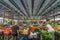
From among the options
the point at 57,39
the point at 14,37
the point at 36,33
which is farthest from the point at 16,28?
the point at 57,39

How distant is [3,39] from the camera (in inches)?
151

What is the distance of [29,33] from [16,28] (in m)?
0.46

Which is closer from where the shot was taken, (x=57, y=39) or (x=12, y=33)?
(x=57, y=39)

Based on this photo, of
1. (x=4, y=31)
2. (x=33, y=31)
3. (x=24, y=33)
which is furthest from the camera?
(x=33, y=31)

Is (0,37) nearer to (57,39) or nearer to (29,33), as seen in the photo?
(29,33)

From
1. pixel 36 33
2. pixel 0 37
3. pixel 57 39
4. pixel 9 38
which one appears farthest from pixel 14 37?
pixel 57 39

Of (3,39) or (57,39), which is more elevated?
(57,39)

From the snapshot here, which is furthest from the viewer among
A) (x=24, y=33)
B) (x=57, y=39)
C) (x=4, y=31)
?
(x=24, y=33)

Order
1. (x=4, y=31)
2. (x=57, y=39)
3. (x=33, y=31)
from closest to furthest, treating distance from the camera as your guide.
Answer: (x=57, y=39) < (x=4, y=31) < (x=33, y=31)

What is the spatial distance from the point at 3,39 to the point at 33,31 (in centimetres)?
79

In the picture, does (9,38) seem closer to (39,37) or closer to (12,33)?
(12,33)

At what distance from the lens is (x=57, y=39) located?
1881 millimetres

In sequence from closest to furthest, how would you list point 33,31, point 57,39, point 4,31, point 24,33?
point 57,39, point 4,31, point 24,33, point 33,31

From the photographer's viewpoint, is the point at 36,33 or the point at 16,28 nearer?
the point at 36,33
